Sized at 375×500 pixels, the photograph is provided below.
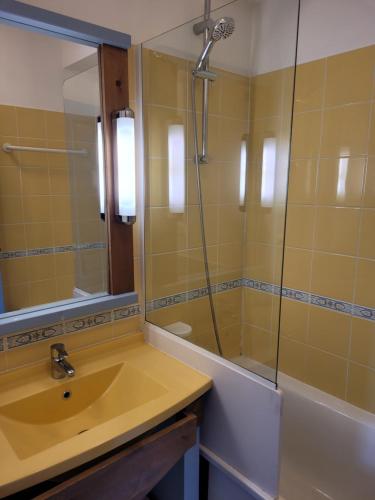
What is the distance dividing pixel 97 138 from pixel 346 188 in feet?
3.83

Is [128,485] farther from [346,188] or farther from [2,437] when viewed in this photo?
[346,188]

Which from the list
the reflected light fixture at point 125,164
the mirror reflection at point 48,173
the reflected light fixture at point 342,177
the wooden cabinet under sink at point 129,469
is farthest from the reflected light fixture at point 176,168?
the wooden cabinet under sink at point 129,469

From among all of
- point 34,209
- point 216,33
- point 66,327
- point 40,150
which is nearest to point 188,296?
point 66,327

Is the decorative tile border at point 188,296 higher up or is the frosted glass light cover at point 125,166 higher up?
the frosted glass light cover at point 125,166

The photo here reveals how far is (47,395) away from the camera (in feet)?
4.03

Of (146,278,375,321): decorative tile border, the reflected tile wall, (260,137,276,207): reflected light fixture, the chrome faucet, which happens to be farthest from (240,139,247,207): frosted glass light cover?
the chrome faucet

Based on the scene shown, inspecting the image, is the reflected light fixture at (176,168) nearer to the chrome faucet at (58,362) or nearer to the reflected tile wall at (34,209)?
the reflected tile wall at (34,209)

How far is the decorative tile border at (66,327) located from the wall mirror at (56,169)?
82 millimetres

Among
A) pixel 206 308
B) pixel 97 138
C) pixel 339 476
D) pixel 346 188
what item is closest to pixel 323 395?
pixel 339 476

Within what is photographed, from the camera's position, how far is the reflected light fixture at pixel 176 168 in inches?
65.4

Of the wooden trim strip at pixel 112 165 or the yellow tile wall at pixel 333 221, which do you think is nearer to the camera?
the wooden trim strip at pixel 112 165

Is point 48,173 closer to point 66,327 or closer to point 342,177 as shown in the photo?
point 66,327

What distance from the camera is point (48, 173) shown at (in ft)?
4.36

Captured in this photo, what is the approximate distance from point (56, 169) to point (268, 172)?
3.37 ft
